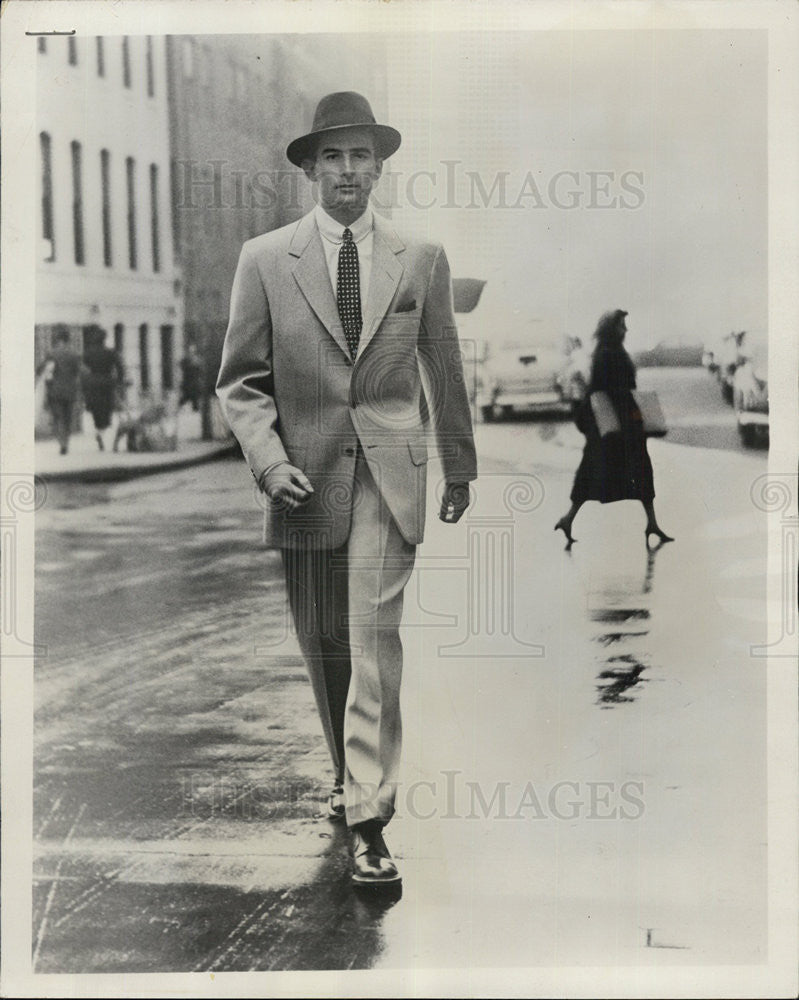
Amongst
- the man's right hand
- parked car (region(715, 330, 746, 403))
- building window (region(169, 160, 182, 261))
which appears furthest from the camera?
parked car (region(715, 330, 746, 403))

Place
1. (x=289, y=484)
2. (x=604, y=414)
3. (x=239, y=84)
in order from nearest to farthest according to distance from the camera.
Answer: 1. (x=289, y=484)
2. (x=239, y=84)
3. (x=604, y=414)

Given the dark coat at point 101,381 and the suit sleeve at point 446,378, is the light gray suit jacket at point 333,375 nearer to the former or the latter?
the suit sleeve at point 446,378

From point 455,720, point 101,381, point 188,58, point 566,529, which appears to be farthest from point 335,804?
point 188,58

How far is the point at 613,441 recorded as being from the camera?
4.36m

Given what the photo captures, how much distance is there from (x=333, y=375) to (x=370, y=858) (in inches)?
74.7

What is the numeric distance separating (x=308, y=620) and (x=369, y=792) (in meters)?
0.71

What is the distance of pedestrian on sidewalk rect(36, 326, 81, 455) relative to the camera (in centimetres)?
432

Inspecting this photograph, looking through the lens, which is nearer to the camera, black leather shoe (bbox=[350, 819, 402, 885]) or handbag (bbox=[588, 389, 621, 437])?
black leather shoe (bbox=[350, 819, 402, 885])

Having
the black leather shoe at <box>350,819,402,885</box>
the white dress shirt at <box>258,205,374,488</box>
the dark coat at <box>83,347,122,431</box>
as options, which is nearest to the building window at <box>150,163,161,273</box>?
the dark coat at <box>83,347,122,431</box>

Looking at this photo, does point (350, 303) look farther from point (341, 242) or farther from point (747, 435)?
point (747, 435)

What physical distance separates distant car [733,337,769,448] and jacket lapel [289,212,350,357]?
5.28 feet

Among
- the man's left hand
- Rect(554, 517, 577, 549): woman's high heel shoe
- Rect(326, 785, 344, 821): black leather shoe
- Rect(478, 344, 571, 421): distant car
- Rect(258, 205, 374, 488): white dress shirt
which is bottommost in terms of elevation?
Rect(326, 785, 344, 821): black leather shoe

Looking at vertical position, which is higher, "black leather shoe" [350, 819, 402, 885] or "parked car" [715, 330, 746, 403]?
"parked car" [715, 330, 746, 403]

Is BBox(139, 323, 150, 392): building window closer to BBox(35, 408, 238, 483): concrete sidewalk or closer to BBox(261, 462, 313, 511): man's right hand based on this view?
BBox(35, 408, 238, 483): concrete sidewalk
